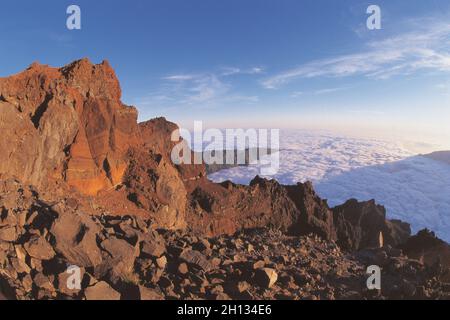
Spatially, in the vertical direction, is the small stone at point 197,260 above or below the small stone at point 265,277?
above

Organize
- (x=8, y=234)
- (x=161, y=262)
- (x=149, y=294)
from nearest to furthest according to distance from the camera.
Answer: (x=149, y=294) < (x=8, y=234) < (x=161, y=262)

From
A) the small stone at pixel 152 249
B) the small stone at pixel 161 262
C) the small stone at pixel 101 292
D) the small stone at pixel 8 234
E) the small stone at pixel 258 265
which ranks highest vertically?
the small stone at pixel 8 234

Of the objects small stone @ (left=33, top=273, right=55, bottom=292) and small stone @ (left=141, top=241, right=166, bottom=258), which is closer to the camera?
small stone @ (left=33, top=273, right=55, bottom=292)

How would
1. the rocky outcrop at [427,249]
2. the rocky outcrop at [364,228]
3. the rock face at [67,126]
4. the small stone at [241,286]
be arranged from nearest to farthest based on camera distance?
1. the small stone at [241,286]
2. the rock face at [67,126]
3. the rocky outcrop at [427,249]
4. the rocky outcrop at [364,228]

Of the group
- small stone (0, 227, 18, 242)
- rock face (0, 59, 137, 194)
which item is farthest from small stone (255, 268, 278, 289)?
rock face (0, 59, 137, 194)

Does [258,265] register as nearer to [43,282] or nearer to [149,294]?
[149,294]

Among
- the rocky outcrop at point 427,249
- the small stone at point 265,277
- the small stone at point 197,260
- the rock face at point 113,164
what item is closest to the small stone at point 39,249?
the rock face at point 113,164

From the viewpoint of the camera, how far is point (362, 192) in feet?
317

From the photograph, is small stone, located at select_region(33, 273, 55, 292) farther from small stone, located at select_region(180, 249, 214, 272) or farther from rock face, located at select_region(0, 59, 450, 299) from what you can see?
small stone, located at select_region(180, 249, 214, 272)

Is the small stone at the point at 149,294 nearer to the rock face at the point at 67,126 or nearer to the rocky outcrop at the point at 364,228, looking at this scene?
the rock face at the point at 67,126

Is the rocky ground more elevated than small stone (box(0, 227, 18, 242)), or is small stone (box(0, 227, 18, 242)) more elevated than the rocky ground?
small stone (box(0, 227, 18, 242))

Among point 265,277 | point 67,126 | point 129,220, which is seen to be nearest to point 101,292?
point 129,220

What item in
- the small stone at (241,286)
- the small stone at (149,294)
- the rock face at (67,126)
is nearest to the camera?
the small stone at (149,294)
